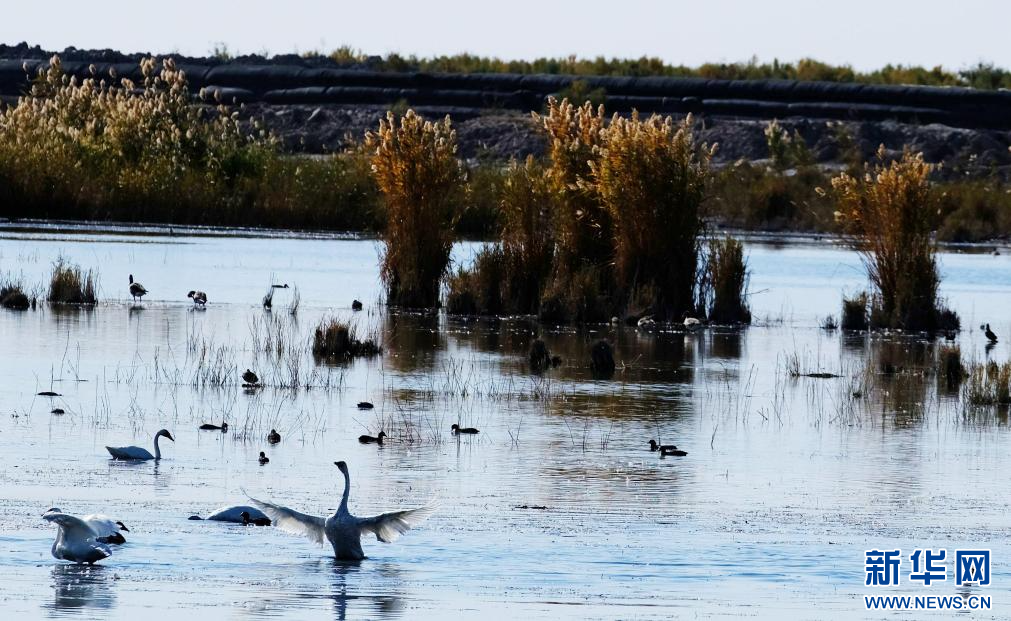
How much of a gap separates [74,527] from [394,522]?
5.98ft

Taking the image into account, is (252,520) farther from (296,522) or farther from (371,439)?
(371,439)

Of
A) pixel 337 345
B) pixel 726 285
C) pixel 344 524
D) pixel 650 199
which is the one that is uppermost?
pixel 650 199

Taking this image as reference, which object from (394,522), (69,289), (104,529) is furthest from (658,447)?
(69,289)

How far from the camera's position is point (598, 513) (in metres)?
12.4

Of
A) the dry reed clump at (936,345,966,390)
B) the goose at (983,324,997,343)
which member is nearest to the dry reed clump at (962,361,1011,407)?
the dry reed clump at (936,345,966,390)

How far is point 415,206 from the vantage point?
26.9 m

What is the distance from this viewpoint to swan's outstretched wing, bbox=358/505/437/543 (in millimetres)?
10922

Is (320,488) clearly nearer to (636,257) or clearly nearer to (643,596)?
(643,596)

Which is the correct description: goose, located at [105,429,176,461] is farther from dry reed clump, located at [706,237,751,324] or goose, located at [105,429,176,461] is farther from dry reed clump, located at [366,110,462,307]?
dry reed clump, located at [706,237,751,324]

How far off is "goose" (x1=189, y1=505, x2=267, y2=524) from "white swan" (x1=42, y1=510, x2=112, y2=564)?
127 cm

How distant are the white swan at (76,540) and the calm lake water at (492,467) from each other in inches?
4.4

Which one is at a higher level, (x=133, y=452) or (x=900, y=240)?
(x=900, y=240)

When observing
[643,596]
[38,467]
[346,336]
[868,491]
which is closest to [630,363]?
[346,336]

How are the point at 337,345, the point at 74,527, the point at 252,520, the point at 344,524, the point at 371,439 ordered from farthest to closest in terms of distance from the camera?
the point at 337,345 → the point at 371,439 → the point at 252,520 → the point at 344,524 → the point at 74,527
